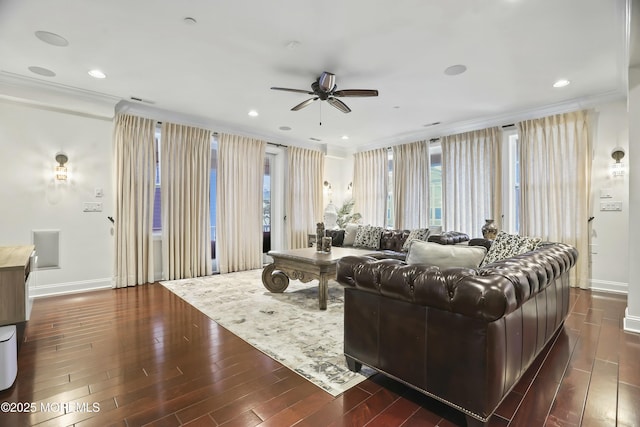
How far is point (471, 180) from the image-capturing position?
5656mm

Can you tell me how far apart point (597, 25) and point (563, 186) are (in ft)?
8.76

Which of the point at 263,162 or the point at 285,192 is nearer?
the point at 263,162

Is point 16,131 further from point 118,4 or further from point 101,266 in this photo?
point 118,4

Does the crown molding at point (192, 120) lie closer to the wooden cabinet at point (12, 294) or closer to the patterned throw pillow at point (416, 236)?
the patterned throw pillow at point (416, 236)

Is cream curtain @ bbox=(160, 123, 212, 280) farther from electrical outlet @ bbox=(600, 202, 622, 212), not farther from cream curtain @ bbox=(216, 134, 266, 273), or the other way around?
electrical outlet @ bbox=(600, 202, 622, 212)

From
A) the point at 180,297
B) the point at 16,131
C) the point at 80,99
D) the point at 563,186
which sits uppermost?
the point at 80,99

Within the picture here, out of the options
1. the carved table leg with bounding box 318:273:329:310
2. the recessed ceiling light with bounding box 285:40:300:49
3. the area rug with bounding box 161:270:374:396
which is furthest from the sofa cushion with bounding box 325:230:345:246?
the recessed ceiling light with bounding box 285:40:300:49

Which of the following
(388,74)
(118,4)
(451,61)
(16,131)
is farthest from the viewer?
(16,131)

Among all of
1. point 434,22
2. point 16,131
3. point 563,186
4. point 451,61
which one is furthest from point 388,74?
point 16,131

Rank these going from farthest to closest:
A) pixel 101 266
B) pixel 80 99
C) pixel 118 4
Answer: pixel 101 266 → pixel 80 99 → pixel 118 4

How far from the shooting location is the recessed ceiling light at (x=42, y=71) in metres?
3.61

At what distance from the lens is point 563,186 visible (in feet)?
15.5

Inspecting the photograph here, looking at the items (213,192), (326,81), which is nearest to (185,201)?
(213,192)

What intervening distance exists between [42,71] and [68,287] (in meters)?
2.84
